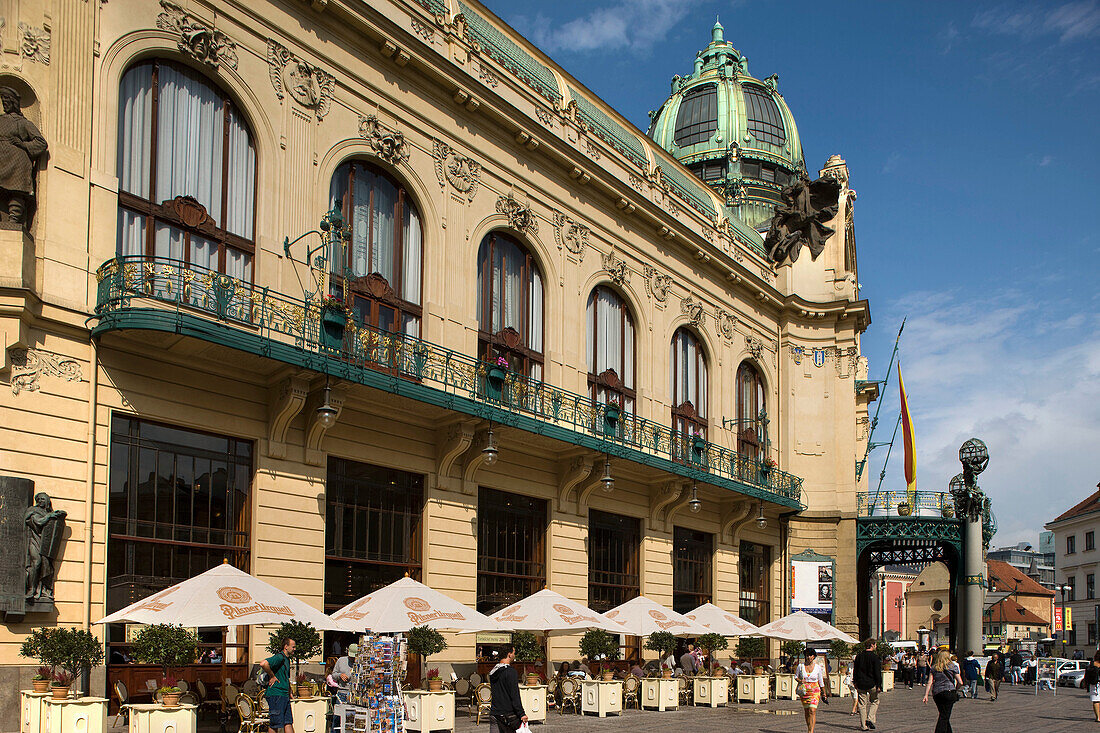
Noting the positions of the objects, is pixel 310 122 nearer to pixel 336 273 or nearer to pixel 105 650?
pixel 336 273

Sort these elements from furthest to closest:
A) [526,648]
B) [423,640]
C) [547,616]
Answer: [526,648]
[547,616]
[423,640]

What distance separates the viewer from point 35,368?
722 inches

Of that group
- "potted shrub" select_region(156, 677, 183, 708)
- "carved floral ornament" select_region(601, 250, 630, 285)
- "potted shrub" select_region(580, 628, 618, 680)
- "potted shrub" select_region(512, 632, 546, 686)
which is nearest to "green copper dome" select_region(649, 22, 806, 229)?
"carved floral ornament" select_region(601, 250, 630, 285)

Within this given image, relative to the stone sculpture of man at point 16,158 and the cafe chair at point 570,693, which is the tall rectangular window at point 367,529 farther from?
the stone sculpture of man at point 16,158

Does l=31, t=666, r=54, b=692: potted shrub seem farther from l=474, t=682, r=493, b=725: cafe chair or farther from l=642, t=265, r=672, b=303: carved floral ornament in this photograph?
l=642, t=265, r=672, b=303: carved floral ornament

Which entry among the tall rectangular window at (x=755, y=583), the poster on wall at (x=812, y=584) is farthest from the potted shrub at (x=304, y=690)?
the poster on wall at (x=812, y=584)

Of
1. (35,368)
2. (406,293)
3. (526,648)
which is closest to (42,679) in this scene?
(35,368)

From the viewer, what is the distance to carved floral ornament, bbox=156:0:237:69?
21312mm

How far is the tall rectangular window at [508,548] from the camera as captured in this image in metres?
28.1

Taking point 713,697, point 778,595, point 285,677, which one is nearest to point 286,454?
point 285,677

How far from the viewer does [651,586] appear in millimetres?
35125

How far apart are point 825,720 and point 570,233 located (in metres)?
15.2

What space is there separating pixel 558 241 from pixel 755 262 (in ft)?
52.3

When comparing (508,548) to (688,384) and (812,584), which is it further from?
(812,584)
